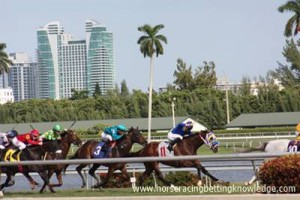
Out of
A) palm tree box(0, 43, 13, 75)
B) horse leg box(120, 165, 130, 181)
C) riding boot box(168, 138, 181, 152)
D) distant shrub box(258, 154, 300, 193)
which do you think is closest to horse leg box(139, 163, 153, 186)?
horse leg box(120, 165, 130, 181)

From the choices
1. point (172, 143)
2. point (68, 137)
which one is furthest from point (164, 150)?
point (68, 137)

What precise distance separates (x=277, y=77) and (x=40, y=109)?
99.8ft

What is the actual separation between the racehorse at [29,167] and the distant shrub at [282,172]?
5.60 metres

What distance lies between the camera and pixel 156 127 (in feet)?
243

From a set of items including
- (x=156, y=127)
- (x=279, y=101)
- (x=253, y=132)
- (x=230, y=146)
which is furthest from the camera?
(x=279, y=101)

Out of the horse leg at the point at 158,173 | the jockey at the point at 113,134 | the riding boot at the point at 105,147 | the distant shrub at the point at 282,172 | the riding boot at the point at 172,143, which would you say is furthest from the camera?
the jockey at the point at 113,134

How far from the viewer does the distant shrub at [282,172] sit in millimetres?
9758

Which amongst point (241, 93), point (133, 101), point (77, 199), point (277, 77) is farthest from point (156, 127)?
point (77, 199)

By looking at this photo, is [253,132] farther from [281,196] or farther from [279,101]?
[281,196]

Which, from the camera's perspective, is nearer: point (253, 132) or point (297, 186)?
point (297, 186)

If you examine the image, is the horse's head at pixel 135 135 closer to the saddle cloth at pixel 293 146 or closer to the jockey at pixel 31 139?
the jockey at pixel 31 139

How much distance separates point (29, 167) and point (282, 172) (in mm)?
6698

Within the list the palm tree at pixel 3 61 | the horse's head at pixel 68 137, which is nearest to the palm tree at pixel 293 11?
the palm tree at pixel 3 61

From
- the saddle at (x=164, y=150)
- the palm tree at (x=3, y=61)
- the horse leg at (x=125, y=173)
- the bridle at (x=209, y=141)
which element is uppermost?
the palm tree at (x=3, y=61)
